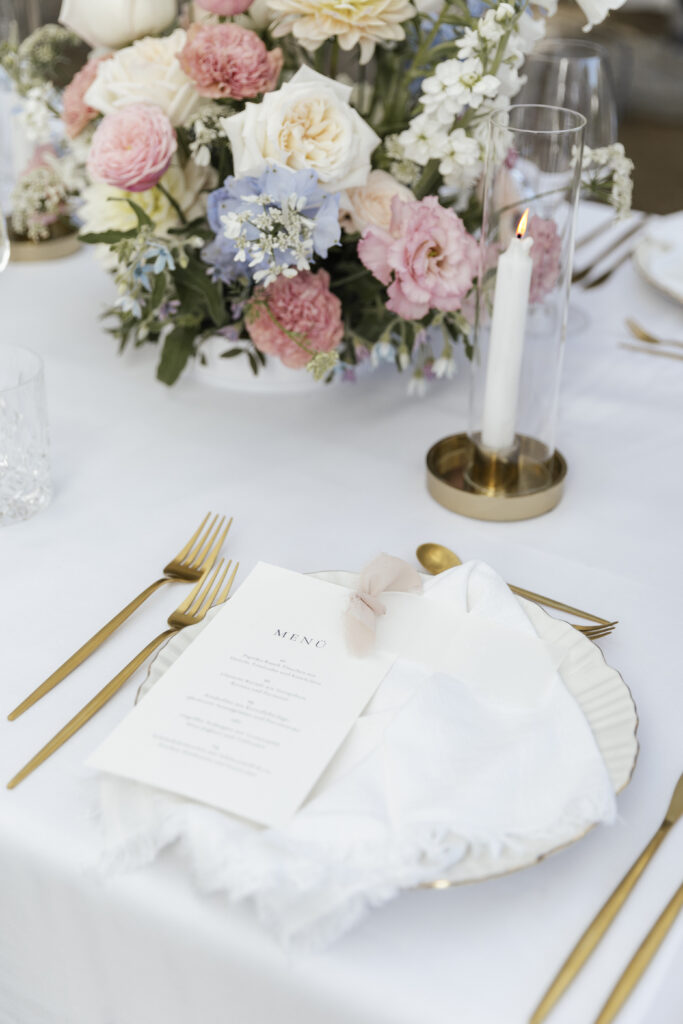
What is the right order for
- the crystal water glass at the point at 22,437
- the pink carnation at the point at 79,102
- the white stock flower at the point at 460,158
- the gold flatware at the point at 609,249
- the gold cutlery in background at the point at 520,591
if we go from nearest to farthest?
the gold cutlery in background at the point at 520,591 < the crystal water glass at the point at 22,437 < the white stock flower at the point at 460,158 < the pink carnation at the point at 79,102 < the gold flatware at the point at 609,249

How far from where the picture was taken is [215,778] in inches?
24.5

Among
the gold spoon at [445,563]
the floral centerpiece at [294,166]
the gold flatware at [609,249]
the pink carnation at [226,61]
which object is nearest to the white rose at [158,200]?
the floral centerpiece at [294,166]

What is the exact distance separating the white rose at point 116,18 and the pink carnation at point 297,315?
0.36 m

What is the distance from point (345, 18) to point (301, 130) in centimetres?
13

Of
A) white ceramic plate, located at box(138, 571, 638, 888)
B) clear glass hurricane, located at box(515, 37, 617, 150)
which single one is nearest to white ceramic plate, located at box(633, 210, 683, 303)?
clear glass hurricane, located at box(515, 37, 617, 150)

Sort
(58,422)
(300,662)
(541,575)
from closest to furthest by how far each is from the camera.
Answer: (300,662) < (541,575) < (58,422)

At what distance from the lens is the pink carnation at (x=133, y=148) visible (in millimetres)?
1009

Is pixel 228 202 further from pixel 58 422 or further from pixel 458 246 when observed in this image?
pixel 58 422

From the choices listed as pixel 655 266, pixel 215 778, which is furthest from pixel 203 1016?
pixel 655 266

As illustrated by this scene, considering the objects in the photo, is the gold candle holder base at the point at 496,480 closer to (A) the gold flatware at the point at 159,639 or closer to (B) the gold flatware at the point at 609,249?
(A) the gold flatware at the point at 159,639

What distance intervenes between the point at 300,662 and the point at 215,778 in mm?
133

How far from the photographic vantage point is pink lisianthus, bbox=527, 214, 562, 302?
942mm

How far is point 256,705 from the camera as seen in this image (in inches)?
27.1

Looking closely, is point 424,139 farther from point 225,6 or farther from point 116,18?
point 116,18
